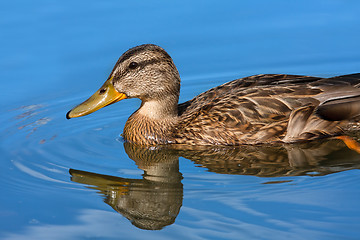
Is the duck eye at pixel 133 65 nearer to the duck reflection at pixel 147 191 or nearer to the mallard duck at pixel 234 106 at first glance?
the mallard duck at pixel 234 106

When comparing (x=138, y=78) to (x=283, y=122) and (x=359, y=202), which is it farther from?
(x=359, y=202)

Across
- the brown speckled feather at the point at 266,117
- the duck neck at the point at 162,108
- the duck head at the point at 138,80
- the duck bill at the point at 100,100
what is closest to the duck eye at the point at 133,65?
the duck head at the point at 138,80

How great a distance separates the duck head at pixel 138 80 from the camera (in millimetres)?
9477

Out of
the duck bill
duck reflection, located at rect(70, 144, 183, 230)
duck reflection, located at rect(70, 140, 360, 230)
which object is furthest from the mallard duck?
duck reflection, located at rect(70, 144, 183, 230)

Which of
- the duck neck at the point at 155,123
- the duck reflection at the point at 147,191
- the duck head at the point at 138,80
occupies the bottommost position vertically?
the duck reflection at the point at 147,191

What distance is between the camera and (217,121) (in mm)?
9477

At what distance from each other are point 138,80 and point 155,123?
0.66 metres

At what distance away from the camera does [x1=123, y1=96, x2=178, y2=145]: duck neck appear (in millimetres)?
9758

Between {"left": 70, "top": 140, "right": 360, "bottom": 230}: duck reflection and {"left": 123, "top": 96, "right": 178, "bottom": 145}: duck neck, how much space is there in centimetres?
14

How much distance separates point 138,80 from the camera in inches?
378

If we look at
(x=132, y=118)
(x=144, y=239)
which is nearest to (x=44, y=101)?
(x=132, y=118)

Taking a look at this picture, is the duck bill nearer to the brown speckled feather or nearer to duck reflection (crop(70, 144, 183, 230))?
duck reflection (crop(70, 144, 183, 230))

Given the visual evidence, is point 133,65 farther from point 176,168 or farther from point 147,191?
point 147,191

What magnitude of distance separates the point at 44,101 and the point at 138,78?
2263 millimetres
